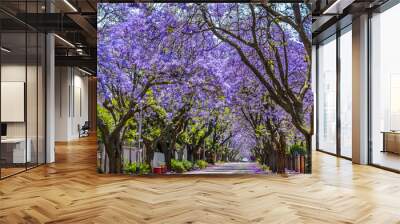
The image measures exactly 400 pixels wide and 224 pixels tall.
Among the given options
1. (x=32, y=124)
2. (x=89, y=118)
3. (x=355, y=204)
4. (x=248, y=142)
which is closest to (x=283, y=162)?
(x=248, y=142)

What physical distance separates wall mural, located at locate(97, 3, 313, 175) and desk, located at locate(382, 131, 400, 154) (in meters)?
1.72

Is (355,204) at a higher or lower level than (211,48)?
lower

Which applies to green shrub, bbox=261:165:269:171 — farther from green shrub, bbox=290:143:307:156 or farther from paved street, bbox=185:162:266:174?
green shrub, bbox=290:143:307:156

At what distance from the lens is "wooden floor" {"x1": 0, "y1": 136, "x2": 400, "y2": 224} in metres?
3.94

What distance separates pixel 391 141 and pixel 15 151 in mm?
6747

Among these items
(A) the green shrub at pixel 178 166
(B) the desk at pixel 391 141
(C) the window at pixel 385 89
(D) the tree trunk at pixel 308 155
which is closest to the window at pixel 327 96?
(C) the window at pixel 385 89

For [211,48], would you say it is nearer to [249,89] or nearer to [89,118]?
[249,89]

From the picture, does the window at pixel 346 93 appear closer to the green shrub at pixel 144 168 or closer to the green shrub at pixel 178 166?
the green shrub at pixel 178 166

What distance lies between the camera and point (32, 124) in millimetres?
7297

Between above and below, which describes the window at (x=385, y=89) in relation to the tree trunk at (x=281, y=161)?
above

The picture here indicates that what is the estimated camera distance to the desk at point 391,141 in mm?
6984

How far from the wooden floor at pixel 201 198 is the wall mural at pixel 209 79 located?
66cm

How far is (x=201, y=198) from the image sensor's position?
4820 millimetres

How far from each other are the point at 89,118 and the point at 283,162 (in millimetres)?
16473
